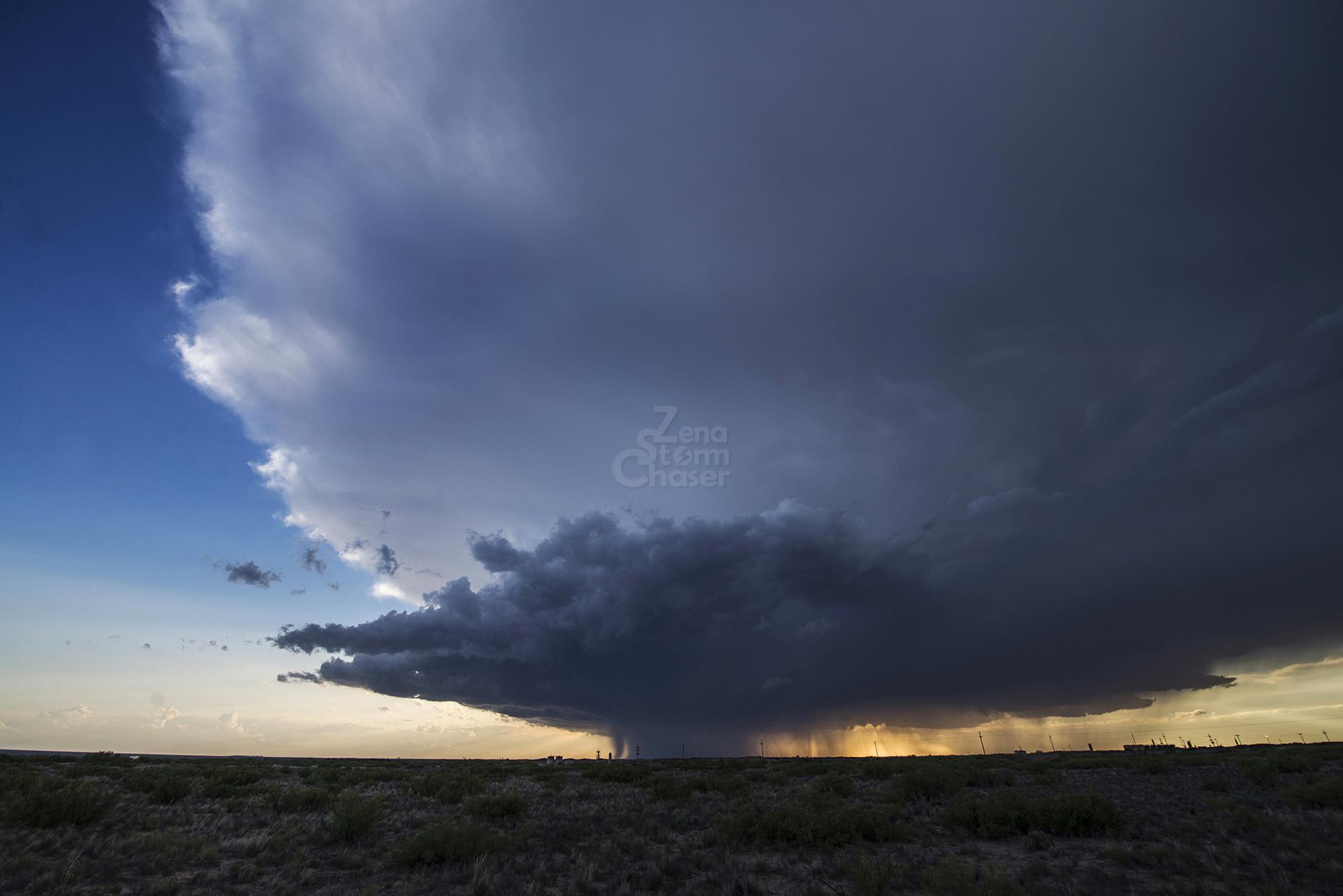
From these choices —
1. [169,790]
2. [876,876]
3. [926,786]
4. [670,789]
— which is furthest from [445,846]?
[926,786]

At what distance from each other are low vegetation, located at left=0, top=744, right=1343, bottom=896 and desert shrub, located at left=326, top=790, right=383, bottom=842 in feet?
0.25

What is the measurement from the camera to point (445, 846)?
57.0 feet

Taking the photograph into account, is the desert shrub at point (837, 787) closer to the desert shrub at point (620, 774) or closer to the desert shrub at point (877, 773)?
the desert shrub at point (877, 773)

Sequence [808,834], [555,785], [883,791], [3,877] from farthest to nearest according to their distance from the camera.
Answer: [555,785], [883,791], [808,834], [3,877]

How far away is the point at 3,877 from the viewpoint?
14305 mm

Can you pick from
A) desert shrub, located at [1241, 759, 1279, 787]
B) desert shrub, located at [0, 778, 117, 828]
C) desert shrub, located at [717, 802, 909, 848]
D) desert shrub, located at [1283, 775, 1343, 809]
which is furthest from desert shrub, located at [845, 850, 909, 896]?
desert shrub, located at [0, 778, 117, 828]

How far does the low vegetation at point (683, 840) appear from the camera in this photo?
14750 mm

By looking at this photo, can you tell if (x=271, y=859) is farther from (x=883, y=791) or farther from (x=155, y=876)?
(x=883, y=791)

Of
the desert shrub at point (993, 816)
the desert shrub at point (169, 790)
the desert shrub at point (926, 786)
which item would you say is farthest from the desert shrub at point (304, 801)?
the desert shrub at point (993, 816)

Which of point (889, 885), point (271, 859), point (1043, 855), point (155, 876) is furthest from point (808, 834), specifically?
point (155, 876)

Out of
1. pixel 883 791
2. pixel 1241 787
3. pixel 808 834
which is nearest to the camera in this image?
pixel 808 834

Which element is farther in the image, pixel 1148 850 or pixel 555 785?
pixel 555 785

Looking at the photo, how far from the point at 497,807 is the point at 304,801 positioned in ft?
30.0

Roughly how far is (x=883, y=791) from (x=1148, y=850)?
1427cm
